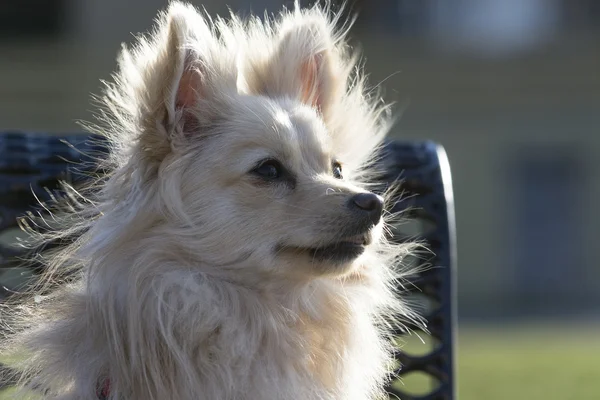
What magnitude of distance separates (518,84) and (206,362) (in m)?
16.8

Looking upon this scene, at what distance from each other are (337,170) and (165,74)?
0.81 m

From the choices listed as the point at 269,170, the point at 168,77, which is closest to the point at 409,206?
the point at 269,170

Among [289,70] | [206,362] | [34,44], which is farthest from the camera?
[34,44]

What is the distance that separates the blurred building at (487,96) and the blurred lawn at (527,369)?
832cm

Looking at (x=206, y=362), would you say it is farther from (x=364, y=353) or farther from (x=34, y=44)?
(x=34, y=44)

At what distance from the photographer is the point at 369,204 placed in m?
3.26

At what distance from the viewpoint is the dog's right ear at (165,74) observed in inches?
125

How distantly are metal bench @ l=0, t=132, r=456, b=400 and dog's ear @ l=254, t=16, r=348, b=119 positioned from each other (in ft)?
1.19

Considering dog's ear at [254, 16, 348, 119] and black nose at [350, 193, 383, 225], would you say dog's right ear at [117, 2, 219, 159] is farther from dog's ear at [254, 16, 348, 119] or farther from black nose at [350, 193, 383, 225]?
black nose at [350, 193, 383, 225]

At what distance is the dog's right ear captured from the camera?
318 cm

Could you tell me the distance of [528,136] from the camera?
757 inches

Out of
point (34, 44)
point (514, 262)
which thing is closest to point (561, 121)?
point (514, 262)

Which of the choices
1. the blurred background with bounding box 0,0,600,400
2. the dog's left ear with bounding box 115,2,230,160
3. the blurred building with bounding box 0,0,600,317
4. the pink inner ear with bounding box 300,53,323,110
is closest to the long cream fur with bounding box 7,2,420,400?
the dog's left ear with bounding box 115,2,230,160

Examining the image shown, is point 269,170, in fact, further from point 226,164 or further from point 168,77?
point 168,77
